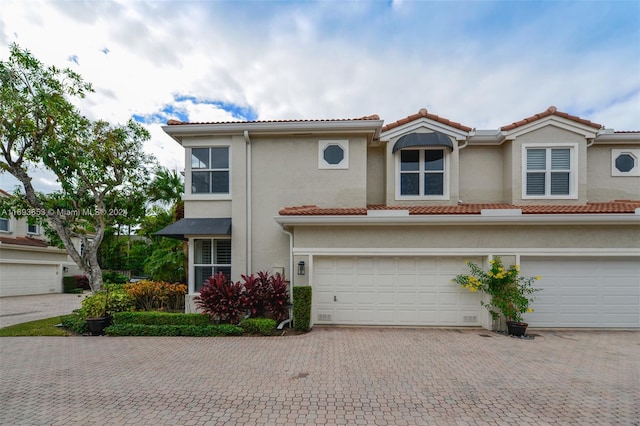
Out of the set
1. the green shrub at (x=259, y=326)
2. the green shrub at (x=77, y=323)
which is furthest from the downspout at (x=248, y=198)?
the green shrub at (x=77, y=323)

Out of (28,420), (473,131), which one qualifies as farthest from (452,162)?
(28,420)

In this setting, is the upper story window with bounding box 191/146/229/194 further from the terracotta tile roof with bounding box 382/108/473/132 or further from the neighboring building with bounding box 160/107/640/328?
the terracotta tile roof with bounding box 382/108/473/132

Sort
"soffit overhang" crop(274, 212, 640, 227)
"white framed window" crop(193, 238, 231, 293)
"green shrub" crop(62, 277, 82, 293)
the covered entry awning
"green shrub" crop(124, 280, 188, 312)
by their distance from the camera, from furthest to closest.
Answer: "green shrub" crop(62, 277, 82, 293), "white framed window" crop(193, 238, 231, 293), "green shrub" crop(124, 280, 188, 312), the covered entry awning, "soffit overhang" crop(274, 212, 640, 227)

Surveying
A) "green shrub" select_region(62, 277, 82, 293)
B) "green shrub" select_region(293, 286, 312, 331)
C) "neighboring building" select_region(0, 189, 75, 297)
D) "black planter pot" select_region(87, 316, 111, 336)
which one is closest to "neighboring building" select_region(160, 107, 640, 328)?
"green shrub" select_region(293, 286, 312, 331)

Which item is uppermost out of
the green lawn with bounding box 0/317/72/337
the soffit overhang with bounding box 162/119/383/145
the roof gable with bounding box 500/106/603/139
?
the roof gable with bounding box 500/106/603/139

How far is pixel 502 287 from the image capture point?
8.45 meters

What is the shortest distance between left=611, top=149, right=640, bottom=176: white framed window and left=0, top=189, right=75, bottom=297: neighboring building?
28.9 m

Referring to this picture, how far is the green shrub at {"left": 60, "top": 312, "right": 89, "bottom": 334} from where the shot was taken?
880 cm

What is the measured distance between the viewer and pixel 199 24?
10039 millimetres

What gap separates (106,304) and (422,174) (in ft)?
37.6

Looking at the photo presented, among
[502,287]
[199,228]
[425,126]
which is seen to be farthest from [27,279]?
[502,287]

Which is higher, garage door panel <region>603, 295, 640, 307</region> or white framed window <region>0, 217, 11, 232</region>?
white framed window <region>0, 217, 11, 232</region>

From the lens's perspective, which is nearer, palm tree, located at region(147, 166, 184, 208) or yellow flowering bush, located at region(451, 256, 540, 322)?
yellow flowering bush, located at region(451, 256, 540, 322)

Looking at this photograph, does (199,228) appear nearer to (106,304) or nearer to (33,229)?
(106,304)
